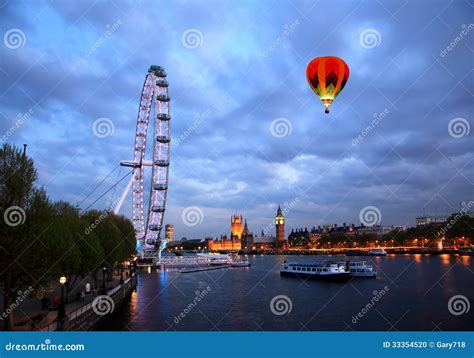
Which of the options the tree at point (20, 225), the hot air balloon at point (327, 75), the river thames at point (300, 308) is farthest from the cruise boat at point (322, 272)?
the tree at point (20, 225)

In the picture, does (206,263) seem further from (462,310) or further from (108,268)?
(462,310)

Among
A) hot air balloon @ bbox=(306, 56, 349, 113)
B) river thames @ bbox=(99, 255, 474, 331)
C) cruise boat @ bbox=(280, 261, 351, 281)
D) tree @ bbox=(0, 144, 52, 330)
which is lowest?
river thames @ bbox=(99, 255, 474, 331)

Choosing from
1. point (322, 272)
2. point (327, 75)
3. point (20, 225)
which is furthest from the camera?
point (322, 272)

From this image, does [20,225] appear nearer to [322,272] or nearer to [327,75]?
[327,75]

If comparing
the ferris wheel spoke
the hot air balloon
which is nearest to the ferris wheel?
the ferris wheel spoke

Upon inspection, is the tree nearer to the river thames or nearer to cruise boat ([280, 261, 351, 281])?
the river thames

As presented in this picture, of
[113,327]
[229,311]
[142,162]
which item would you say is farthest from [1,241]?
[142,162]

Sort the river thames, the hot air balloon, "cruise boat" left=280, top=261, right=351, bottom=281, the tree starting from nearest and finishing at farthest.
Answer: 1. the tree
2. the river thames
3. the hot air balloon
4. "cruise boat" left=280, top=261, right=351, bottom=281

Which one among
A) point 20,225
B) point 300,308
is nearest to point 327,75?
point 300,308

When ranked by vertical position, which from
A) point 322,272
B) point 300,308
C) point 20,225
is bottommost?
point 300,308
